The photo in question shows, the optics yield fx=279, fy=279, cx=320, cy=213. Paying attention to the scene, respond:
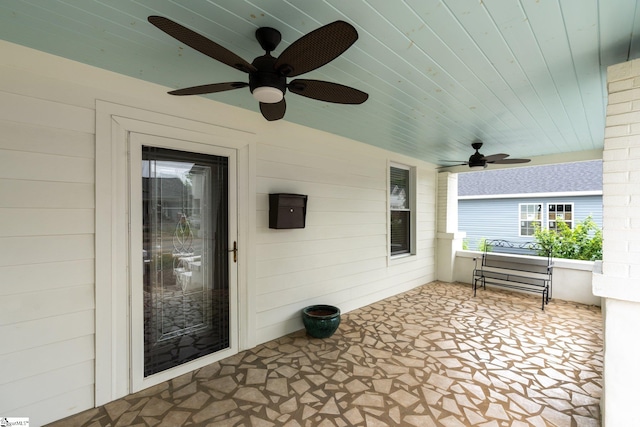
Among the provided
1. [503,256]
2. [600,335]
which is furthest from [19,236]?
[503,256]

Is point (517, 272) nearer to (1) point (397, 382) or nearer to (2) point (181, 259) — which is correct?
(1) point (397, 382)

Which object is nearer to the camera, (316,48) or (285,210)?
(316,48)

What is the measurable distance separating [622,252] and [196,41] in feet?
8.55

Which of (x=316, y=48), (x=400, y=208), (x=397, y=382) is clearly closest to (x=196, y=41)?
(x=316, y=48)

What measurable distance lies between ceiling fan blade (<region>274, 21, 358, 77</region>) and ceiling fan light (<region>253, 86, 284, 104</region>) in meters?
0.11

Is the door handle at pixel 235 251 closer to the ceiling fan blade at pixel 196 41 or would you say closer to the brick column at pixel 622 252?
the ceiling fan blade at pixel 196 41

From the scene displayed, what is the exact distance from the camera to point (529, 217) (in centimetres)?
866

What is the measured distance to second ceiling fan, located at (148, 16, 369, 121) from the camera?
117 centimetres

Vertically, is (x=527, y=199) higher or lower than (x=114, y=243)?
higher

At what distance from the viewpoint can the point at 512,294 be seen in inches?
196

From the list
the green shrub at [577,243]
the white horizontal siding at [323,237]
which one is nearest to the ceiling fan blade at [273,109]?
the white horizontal siding at [323,237]

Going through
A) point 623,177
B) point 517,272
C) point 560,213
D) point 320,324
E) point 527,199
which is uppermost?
point 527,199

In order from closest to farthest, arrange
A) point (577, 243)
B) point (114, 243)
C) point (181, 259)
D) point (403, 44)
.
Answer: point (403, 44)
point (114, 243)
point (181, 259)
point (577, 243)

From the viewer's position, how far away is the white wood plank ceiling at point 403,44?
1.46 metres
